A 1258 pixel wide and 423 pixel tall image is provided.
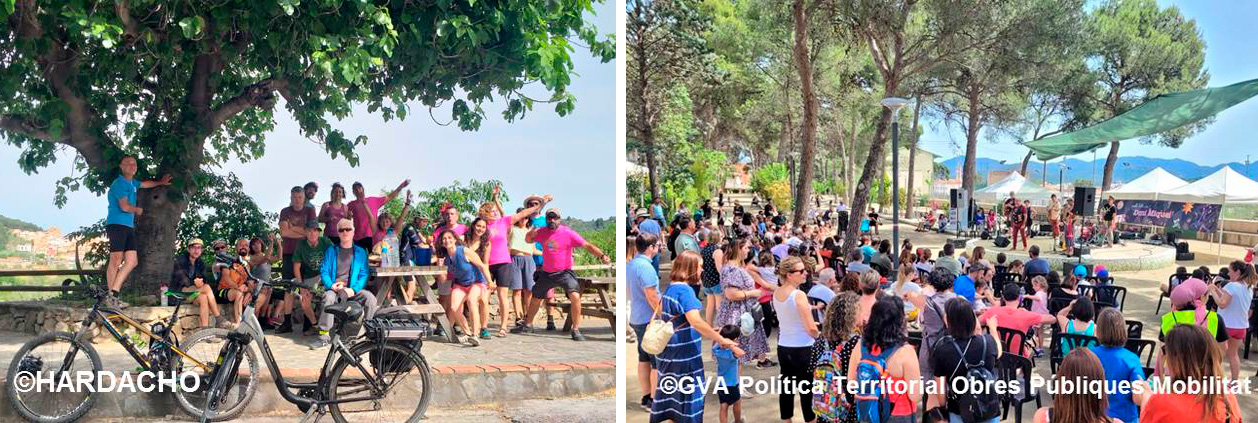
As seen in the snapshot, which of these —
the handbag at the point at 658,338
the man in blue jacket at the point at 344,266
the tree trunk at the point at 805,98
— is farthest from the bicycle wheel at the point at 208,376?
the tree trunk at the point at 805,98

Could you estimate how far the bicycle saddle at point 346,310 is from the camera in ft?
18.6

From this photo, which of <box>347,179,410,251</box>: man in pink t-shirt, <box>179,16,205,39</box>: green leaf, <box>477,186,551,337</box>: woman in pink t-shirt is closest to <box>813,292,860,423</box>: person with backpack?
<box>477,186,551,337</box>: woman in pink t-shirt

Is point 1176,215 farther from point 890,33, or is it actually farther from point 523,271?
point 523,271

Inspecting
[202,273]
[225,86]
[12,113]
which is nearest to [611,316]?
[202,273]

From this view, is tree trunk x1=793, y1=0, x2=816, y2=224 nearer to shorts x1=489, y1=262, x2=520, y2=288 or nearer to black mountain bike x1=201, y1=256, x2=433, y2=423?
shorts x1=489, y1=262, x2=520, y2=288

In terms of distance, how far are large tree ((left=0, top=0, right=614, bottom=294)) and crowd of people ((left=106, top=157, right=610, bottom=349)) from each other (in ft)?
2.23

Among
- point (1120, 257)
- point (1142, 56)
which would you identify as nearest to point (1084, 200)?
point (1120, 257)

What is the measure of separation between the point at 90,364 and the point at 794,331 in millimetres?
4511

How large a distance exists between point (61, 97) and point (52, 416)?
3.97 m

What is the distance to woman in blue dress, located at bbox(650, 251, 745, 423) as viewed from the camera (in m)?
4.84

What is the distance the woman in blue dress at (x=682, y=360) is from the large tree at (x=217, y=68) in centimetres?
386

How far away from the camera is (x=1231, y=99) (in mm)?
9898

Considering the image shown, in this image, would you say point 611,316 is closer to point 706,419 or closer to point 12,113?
point 706,419

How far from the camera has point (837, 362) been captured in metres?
4.32
